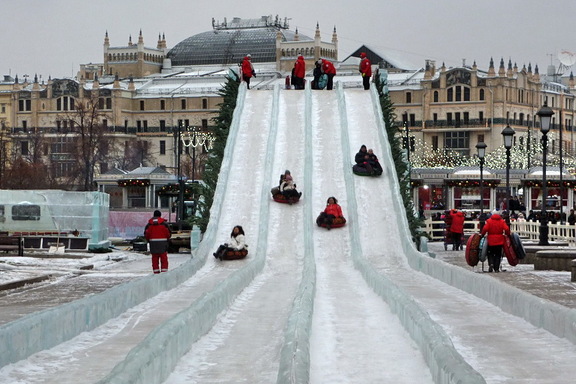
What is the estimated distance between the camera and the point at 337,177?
3462cm

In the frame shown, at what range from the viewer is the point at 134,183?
3147 inches

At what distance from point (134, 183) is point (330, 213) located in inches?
1980

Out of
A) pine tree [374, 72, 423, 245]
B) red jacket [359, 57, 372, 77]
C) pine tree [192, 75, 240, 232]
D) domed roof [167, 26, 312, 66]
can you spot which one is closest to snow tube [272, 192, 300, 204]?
pine tree [192, 75, 240, 232]

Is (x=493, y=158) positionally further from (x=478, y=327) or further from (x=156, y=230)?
(x=478, y=327)

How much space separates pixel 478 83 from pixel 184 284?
116234 millimetres

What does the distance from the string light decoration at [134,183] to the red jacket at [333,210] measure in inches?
1943

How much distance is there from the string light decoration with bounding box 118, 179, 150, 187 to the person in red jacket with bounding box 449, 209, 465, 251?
4206 cm

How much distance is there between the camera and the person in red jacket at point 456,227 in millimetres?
38094

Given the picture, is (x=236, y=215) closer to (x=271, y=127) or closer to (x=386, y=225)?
(x=386, y=225)

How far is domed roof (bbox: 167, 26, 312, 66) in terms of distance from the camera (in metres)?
166

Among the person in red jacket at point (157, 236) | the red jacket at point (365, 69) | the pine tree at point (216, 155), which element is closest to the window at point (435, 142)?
the red jacket at point (365, 69)

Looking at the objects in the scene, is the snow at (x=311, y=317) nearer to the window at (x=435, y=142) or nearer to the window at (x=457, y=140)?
the window at (x=457, y=140)

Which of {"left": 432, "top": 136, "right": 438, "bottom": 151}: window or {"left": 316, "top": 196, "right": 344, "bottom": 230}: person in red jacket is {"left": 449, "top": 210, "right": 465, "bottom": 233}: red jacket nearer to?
{"left": 316, "top": 196, "right": 344, "bottom": 230}: person in red jacket

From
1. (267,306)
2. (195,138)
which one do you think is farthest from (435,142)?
(267,306)
